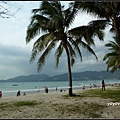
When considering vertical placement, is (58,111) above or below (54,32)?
below

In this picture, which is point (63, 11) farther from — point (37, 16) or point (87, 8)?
point (87, 8)

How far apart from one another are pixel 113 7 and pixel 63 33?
4.93m

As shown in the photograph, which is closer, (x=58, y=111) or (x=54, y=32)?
(x=58, y=111)

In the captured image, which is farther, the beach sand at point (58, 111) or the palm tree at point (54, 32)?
the palm tree at point (54, 32)

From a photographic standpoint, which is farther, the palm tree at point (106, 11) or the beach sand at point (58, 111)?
the palm tree at point (106, 11)

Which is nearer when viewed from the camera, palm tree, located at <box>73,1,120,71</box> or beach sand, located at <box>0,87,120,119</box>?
beach sand, located at <box>0,87,120,119</box>

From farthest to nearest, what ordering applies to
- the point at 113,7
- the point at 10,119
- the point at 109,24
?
the point at 109,24 < the point at 113,7 < the point at 10,119

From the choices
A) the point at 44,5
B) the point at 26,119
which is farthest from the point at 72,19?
the point at 26,119

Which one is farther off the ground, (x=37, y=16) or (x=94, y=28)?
(x=37, y=16)

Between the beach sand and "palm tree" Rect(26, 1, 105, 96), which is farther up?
"palm tree" Rect(26, 1, 105, 96)

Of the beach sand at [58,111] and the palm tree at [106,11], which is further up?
the palm tree at [106,11]

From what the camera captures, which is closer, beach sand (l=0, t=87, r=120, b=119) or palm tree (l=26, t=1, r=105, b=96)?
beach sand (l=0, t=87, r=120, b=119)

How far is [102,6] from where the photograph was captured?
38.2 ft

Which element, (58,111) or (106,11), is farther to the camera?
(106,11)
